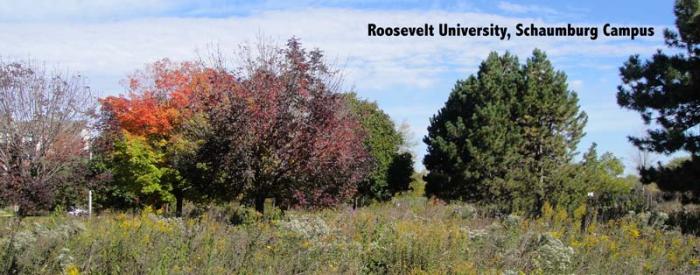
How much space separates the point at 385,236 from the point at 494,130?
84.0 ft

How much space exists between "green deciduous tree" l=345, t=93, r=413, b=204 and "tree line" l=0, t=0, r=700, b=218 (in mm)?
108

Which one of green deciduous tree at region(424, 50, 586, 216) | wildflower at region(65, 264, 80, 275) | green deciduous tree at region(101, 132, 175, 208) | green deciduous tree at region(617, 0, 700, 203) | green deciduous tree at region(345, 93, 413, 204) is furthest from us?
green deciduous tree at region(345, 93, 413, 204)

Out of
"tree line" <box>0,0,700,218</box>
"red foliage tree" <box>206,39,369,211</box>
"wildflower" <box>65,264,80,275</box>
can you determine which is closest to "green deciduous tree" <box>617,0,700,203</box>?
"tree line" <box>0,0,700,218</box>

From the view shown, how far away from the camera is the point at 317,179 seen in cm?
1470

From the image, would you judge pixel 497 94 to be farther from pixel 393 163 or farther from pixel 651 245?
pixel 651 245

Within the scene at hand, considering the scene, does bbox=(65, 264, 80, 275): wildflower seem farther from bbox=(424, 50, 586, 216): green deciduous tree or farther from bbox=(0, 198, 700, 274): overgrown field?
bbox=(424, 50, 586, 216): green deciduous tree

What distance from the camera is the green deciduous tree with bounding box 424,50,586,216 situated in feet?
106

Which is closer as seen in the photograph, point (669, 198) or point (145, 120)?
point (669, 198)

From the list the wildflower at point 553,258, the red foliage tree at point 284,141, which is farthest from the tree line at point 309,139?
the wildflower at point 553,258

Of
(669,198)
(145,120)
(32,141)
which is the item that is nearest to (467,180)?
(669,198)

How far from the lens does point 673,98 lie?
18594 millimetres

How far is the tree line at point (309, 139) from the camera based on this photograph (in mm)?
14445

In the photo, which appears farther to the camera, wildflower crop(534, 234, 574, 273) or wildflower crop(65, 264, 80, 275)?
wildflower crop(534, 234, 574, 273)

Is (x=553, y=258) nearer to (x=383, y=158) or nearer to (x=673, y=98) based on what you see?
(x=673, y=98)
